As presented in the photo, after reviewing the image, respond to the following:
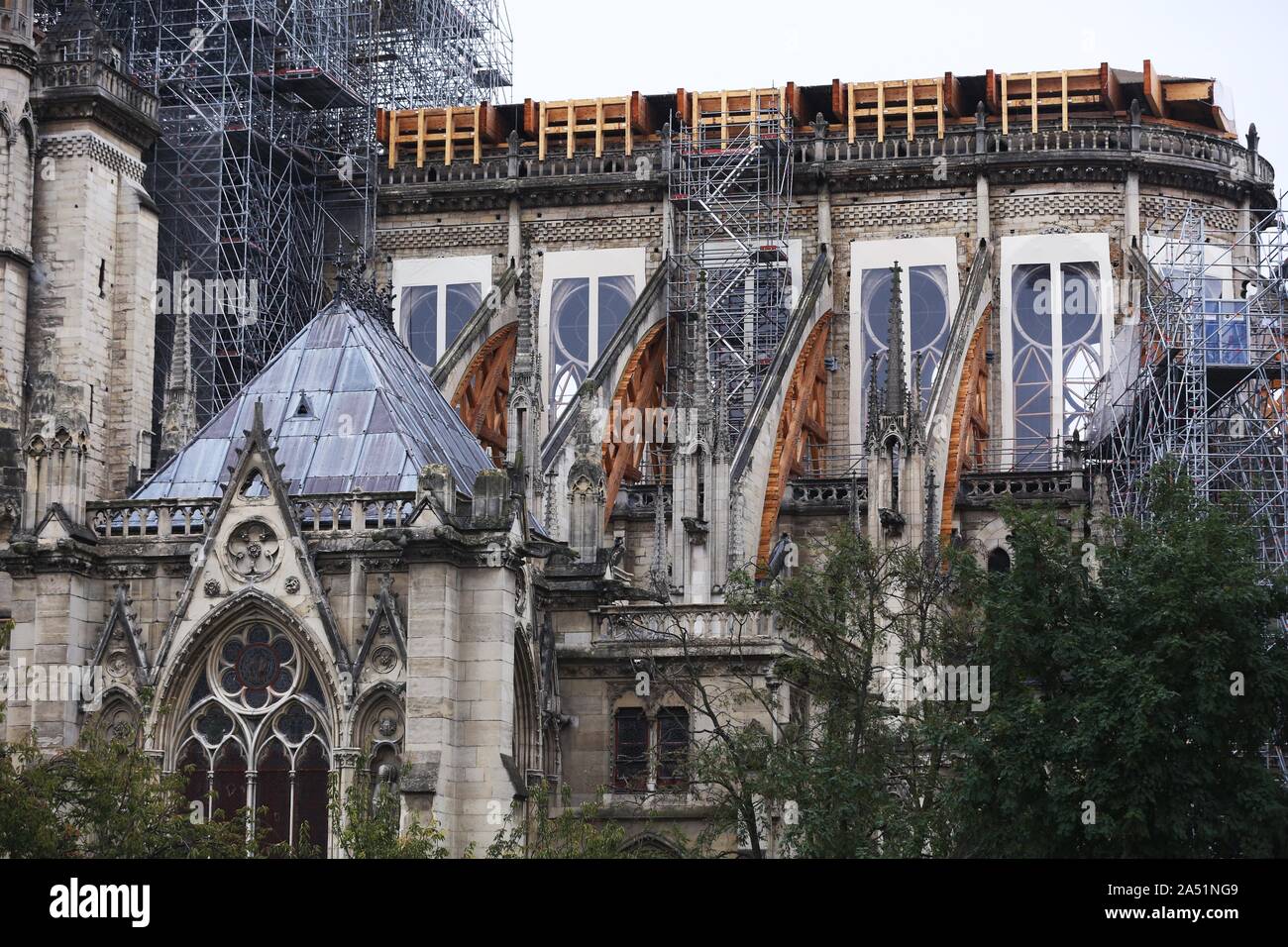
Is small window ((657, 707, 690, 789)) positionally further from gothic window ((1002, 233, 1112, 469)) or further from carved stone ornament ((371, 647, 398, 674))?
gothic window ((1002, 233, 1112, 469))

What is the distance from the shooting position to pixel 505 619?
3266cm

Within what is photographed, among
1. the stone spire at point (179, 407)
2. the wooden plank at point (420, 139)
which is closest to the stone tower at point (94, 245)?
the stone spire at point (179, 407)

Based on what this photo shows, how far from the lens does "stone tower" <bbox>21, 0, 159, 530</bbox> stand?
171 ft

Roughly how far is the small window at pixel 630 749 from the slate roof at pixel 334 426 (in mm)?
4090

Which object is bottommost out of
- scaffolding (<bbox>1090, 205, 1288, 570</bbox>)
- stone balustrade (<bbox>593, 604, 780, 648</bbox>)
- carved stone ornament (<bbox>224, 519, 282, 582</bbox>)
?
stone balustrade (<bbox>593, 604, 780, 648</bbox>)

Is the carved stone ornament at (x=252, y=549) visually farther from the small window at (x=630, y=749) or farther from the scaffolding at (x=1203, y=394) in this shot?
the scaffolding at (x=1203, y=394)

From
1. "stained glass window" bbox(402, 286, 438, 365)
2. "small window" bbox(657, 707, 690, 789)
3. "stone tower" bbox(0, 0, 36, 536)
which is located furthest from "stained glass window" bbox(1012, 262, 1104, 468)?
"small window" bbox(657, 707, 690, 789)

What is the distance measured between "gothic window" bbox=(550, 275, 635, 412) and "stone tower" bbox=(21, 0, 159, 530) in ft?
41.4

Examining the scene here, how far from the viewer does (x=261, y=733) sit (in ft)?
109

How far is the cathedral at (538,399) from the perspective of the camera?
109 feet
